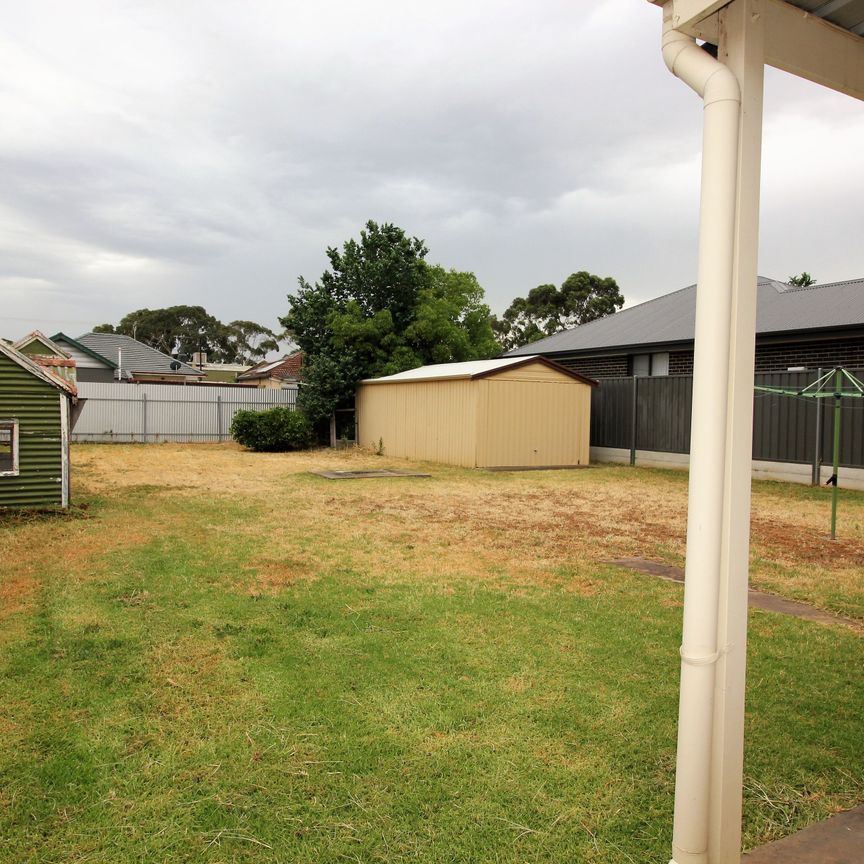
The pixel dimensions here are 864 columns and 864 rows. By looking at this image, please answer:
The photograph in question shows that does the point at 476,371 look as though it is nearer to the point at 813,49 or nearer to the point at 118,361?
the point at 813,49

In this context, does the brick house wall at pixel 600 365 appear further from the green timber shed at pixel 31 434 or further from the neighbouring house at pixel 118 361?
the neighbouring house at pixel 118 361

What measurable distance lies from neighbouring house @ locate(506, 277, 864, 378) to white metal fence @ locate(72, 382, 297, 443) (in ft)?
36.0

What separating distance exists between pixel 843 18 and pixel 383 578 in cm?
489

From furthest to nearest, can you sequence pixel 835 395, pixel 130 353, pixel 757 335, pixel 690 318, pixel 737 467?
pixel 130 353
pixel 690 318
pixel 757 335
pixel 835 395
pixel 737 467

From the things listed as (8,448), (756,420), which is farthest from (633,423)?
(8,448)

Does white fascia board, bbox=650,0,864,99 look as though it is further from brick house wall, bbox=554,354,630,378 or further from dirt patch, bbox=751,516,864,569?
brick house wall, bbox=554,354,630,378

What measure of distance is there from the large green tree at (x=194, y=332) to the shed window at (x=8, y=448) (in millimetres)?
73624

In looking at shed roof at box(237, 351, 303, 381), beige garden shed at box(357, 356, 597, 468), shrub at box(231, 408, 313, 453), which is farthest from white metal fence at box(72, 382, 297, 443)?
shed roof at box(237, 351, 303, 381)

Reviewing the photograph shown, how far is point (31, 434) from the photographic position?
882 centimetres

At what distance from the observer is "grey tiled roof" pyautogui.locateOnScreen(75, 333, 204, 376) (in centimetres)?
4106

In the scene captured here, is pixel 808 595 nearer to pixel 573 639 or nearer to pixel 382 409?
pixel 573 639

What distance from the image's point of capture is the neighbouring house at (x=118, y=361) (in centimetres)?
3688

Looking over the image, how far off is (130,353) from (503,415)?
33.4 m

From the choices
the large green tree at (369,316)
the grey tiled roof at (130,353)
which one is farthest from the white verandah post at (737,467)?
the grey tiled roof at (130,353)
